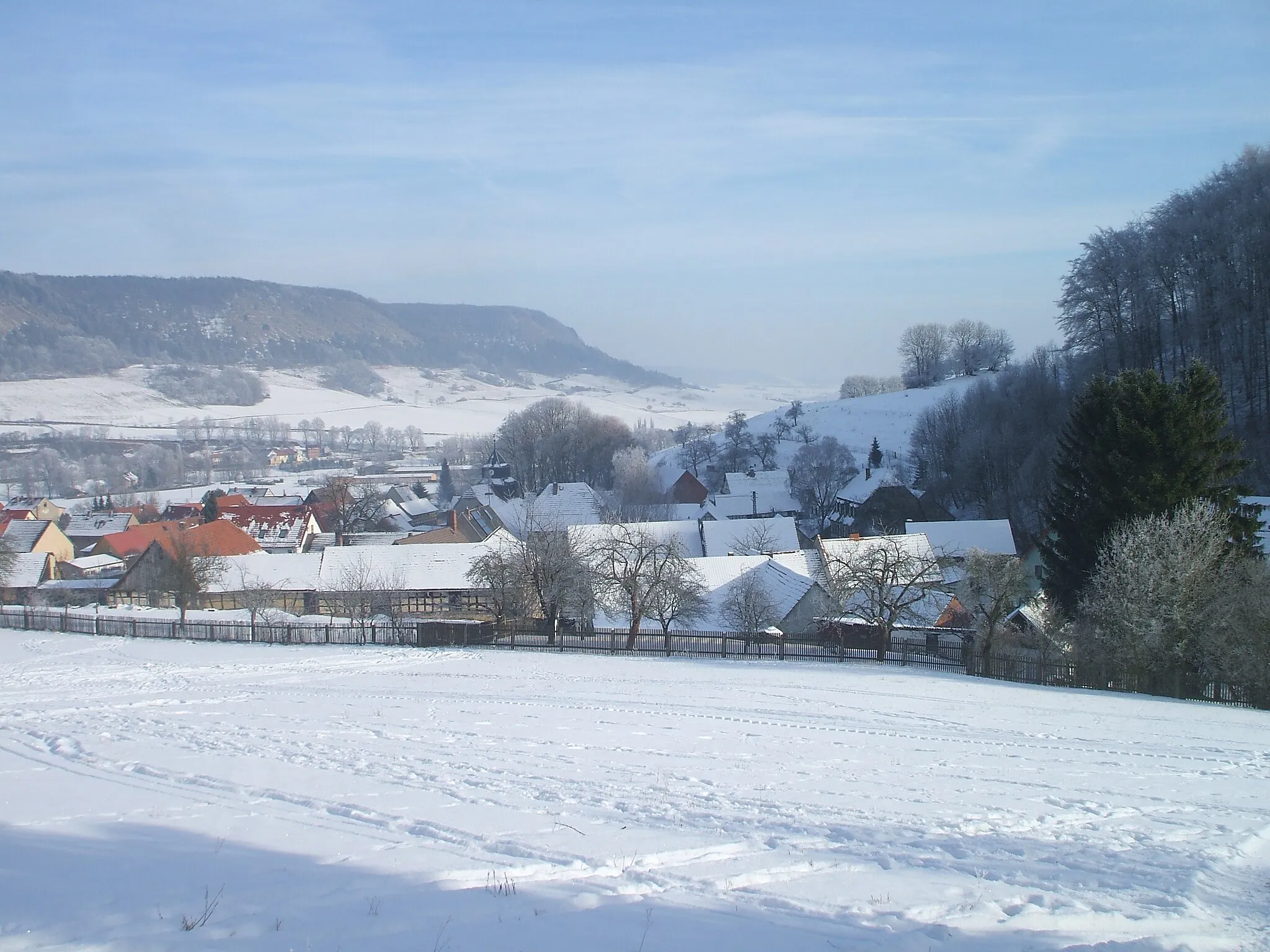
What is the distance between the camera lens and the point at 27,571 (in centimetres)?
5262

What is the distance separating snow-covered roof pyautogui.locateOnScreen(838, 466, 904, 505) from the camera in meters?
75.9

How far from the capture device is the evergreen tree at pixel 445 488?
11606 centimetres

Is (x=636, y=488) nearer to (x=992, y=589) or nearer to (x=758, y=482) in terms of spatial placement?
(x=758, y=482)

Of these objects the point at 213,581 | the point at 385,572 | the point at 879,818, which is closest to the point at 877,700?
the point at 879,818

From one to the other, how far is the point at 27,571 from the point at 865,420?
84908 mm

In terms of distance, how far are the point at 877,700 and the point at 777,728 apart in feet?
14.5

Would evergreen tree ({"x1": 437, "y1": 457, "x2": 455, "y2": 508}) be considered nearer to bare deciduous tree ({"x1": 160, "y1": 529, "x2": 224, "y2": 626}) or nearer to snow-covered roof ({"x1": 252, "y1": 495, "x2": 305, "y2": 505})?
snow-covered roof ({"x1": 252, "y1": 495, "x2": 305, "y2": 505})

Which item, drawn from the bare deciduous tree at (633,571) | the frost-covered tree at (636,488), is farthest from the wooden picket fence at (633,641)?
the frost-covered tree at (636,488)

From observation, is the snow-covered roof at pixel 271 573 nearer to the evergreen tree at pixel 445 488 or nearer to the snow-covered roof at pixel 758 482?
the snow-covered roof at pixel 758 482

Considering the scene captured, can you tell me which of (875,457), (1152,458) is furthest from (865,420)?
(1152,458)

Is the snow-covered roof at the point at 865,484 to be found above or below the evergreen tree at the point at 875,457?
below

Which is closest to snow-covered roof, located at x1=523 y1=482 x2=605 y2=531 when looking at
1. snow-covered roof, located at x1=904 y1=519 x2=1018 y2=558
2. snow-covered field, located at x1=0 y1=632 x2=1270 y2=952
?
snow-covered roof, located at x1=904 y1=519 x2=1018 y2=558

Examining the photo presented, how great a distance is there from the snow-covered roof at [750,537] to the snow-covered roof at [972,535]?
7.06 metres

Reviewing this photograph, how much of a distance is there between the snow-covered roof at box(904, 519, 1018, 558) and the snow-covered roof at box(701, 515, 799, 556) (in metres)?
7.06
